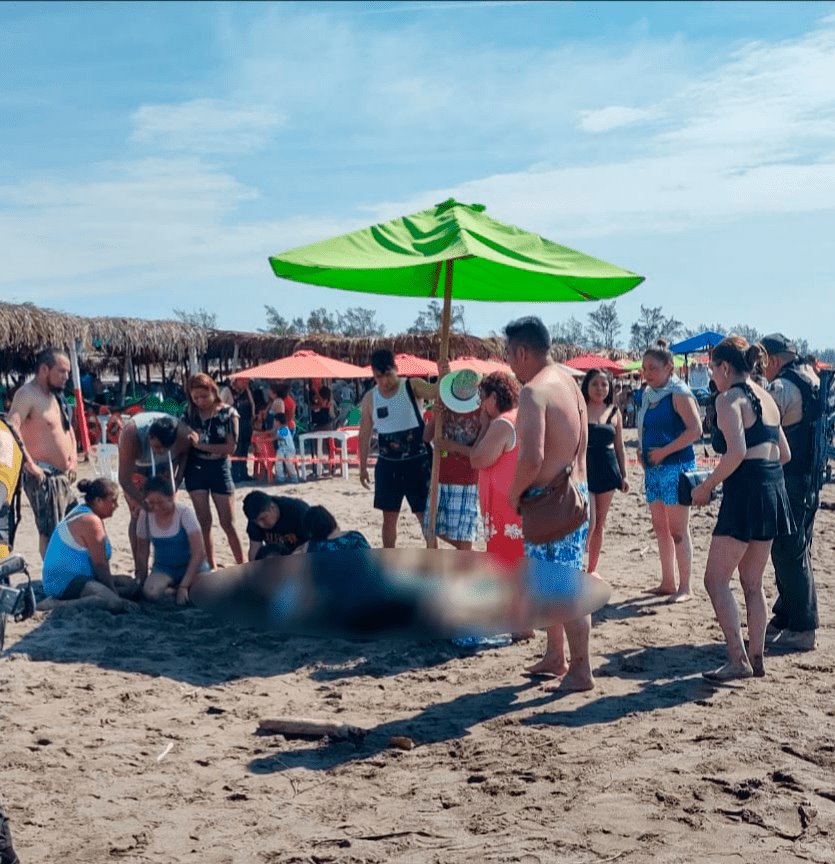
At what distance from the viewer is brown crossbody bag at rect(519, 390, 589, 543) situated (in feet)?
13.8

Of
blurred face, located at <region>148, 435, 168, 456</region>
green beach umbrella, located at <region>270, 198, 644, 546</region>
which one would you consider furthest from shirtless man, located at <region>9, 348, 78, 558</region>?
green beach umbrella, located at <region>270, 198, 644, 546</region>

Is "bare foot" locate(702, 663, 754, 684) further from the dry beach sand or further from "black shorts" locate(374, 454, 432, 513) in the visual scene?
"black shorts" locate(374, 454, 432, 513)

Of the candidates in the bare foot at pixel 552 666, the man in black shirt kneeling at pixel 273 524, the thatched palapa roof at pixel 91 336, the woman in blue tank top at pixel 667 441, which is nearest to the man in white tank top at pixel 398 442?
the man in black shirt kneeling at pixel 273 524

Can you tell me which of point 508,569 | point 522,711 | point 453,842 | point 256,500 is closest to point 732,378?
point 508,569

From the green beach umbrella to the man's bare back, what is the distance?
95 cm

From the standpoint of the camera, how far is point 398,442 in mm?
6148

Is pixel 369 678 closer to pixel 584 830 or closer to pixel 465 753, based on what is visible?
pixel 465 753

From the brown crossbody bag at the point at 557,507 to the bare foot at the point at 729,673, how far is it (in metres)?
1.07

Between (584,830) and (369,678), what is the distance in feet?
6.49

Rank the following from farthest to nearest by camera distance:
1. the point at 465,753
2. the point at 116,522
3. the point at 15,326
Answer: the point at 15,326, the point at 116,522, the point at 465,753

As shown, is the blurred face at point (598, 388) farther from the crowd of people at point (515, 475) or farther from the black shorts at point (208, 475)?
the black shorts at point (208, 475)

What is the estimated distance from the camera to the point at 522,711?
167 inches

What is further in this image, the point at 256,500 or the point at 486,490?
the point at 256,500

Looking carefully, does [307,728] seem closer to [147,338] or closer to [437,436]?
[437,436]
